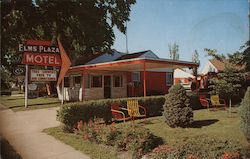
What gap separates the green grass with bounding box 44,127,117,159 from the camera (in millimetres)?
7733

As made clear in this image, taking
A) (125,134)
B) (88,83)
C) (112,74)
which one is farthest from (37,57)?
(112,74)

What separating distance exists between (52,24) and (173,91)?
27.9 feet

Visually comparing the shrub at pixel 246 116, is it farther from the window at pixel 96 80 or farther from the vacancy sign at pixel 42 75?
the window at pixel 96 80

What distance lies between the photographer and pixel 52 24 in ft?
52.5

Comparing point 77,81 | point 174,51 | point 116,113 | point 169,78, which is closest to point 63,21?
point 116,113

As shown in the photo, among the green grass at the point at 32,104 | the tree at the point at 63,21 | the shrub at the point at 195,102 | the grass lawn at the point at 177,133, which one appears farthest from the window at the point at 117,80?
the grass lawn at the point at 177,133

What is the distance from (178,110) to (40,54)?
594cm

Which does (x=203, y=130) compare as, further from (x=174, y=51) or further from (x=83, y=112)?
(x=174, y=51)

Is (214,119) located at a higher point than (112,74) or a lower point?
lower

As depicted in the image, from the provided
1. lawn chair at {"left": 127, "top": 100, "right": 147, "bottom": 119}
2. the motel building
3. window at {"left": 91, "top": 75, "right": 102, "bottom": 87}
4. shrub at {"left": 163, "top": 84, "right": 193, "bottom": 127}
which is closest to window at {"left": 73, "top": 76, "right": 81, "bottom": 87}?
the motel building

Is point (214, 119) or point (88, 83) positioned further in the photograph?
point (88, 83)

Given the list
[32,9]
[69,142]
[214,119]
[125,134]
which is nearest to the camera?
[125,134]

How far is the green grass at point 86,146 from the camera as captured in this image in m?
7.73

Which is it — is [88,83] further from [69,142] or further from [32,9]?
[69,142]
